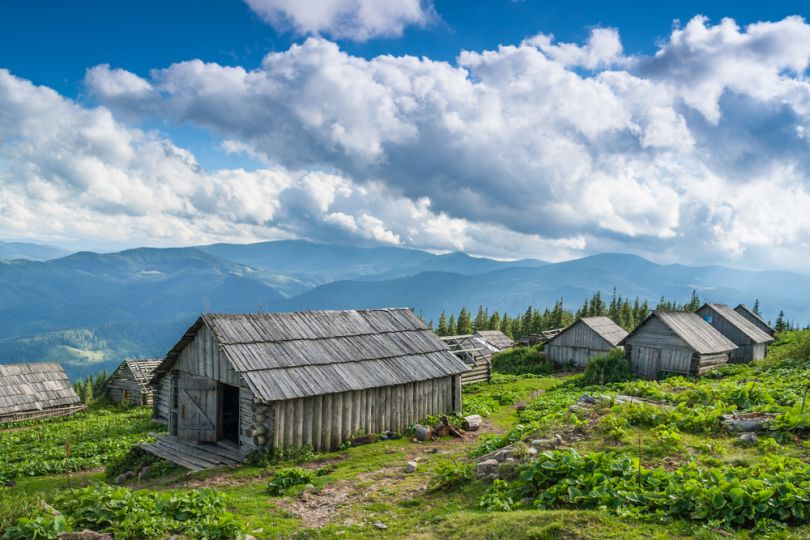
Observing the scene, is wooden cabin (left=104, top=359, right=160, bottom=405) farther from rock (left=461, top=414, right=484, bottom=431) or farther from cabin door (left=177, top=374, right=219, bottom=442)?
rock (left=461, top=414, right=484, bottom=431)

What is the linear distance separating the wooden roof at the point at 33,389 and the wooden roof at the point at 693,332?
1967 inches

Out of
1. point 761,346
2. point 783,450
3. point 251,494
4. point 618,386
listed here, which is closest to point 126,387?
point 251,494

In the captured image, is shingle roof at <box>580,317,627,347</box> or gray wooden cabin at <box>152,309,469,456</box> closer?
gray wooden cabin at <box>152,309,469,456</box>

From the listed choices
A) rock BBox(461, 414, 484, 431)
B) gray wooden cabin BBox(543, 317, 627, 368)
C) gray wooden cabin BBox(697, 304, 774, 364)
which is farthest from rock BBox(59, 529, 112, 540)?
gray wooden cabin BBox(697, 304, 774, 364)

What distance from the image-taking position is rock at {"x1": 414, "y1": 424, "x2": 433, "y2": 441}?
70.9 feet

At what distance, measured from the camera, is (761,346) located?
46906 mm

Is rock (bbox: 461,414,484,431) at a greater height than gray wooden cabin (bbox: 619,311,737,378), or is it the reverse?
gray wooden cabin (bbox: 619,311,737,378)

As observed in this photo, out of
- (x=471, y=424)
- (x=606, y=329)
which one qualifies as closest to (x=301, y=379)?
(x=471, y=424)

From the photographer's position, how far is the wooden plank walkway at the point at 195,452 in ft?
62.2

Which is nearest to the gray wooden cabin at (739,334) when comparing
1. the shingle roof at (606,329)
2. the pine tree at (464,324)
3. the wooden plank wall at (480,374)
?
the shingle roof at (606,329)

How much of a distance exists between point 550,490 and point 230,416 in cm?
1863

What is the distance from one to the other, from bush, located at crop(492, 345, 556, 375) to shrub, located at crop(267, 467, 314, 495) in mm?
37136

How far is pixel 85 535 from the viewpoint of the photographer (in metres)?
9.01

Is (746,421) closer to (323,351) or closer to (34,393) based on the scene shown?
(323,351)
